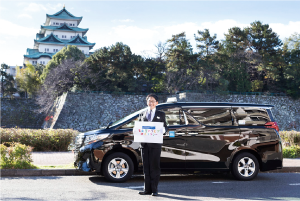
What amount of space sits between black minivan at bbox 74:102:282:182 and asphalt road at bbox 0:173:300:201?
359 mm

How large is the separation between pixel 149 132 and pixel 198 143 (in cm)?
205

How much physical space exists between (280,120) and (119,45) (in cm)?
2290

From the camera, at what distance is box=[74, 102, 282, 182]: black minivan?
22.6 ft

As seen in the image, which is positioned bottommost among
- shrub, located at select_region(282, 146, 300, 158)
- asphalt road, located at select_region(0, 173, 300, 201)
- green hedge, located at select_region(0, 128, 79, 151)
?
asphalt road, located at select_region(0, 173, 300, 201)

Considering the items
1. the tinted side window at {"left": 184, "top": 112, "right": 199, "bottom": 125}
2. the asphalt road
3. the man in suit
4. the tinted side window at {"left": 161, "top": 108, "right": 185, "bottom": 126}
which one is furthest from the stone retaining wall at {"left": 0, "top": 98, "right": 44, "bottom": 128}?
the man in suit

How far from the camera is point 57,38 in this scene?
72125 mm

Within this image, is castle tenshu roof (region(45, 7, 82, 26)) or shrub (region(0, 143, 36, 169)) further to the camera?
castle tenshu roof (region(45, 7, 82, 26))

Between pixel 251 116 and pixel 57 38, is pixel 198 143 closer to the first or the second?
pixel 251 116

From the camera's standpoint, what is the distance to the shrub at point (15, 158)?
315 inches

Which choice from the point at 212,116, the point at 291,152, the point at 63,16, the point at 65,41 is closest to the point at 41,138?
the point at 212,116

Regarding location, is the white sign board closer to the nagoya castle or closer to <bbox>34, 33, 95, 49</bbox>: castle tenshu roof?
the nagoya castle

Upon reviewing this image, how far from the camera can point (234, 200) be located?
556 centimetres

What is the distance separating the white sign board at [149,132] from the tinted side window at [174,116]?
5.52 feet

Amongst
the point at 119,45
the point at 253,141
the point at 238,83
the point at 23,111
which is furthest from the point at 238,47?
the point at 253,141
